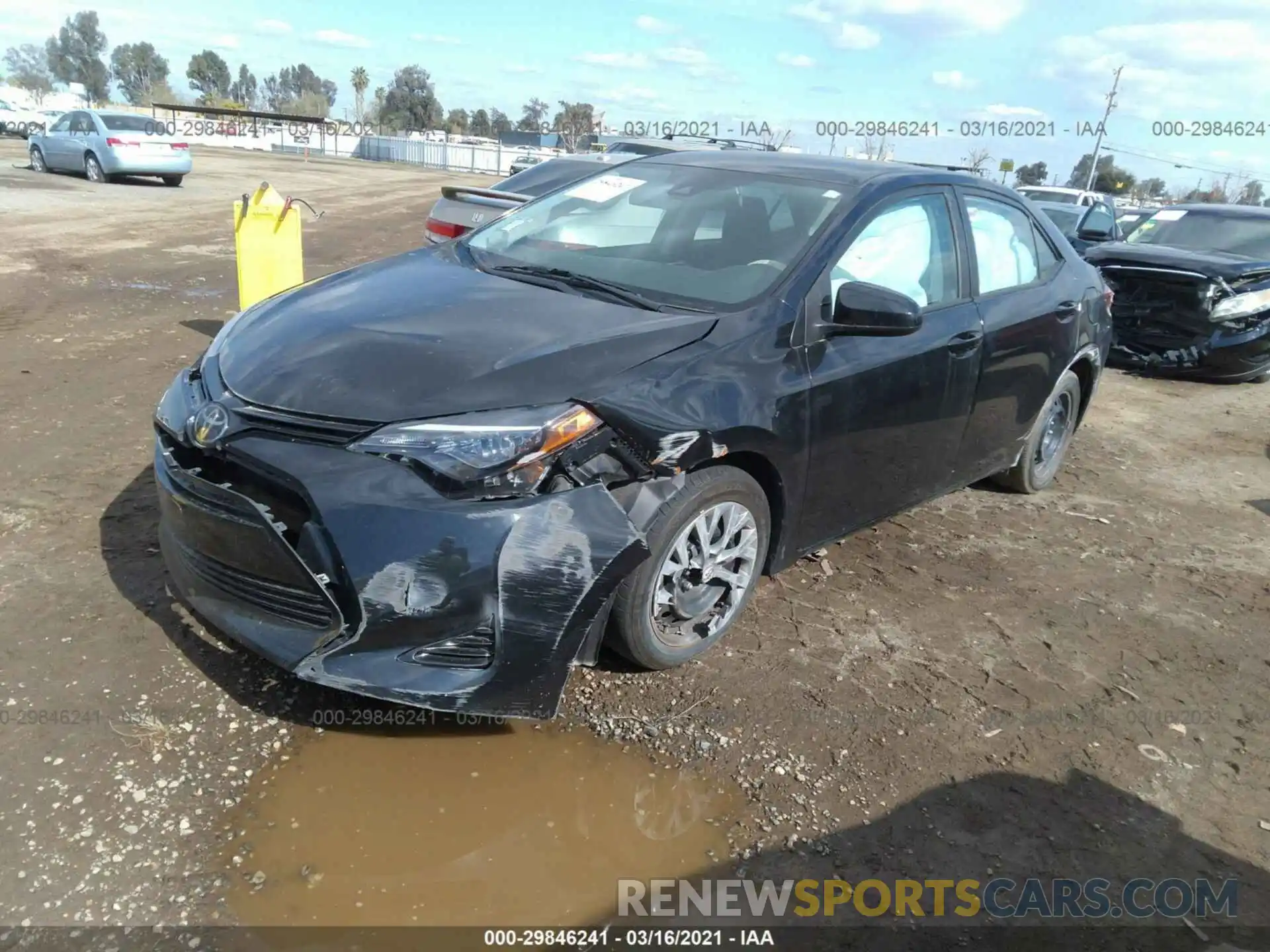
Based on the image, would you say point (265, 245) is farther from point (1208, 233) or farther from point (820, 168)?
point (1208, 233)

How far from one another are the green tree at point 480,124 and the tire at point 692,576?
110015 mm

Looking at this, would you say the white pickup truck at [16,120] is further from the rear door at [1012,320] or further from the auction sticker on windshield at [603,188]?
the rear door at [1012,320]

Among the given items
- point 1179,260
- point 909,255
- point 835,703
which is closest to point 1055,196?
point 1179,260

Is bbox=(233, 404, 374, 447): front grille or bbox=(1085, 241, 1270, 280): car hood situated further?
bbox=(1085, 241, 1270, 280): car hood

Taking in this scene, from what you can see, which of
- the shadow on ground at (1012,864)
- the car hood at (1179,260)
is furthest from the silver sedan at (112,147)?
the shadow on ground at (1012,864)

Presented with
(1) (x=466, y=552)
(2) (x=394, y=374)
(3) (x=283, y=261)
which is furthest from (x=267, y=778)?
(3) (x=283, y=261)

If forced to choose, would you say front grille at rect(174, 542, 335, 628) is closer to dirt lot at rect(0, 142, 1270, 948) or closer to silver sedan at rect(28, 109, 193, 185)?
dirt lot at rect(0, 142, 1270, 948)

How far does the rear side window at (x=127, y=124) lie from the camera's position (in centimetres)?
1890

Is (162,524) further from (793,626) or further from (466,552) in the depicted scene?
(793,626)

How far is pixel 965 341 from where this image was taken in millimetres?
3945

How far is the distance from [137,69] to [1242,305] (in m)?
131

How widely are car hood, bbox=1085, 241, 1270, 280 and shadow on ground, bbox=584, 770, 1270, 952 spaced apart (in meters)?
7.18

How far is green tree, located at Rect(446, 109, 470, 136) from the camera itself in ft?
335

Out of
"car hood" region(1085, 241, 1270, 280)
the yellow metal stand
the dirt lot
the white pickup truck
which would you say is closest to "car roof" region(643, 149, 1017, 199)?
the dirt lot
